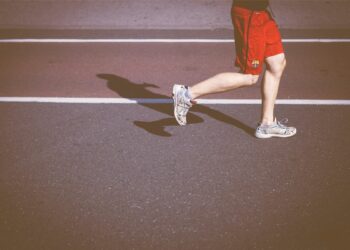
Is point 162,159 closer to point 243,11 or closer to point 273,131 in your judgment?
point 273,131

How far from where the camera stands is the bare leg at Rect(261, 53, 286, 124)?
13.7ft

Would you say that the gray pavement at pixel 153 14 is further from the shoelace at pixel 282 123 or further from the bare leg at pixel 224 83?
the bare leg at pixel 224 83

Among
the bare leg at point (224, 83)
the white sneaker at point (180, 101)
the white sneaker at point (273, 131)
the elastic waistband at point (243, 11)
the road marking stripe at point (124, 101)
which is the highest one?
the elastic waistband at point (243, 11)

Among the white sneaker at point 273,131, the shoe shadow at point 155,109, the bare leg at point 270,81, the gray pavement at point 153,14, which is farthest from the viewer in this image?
the gray pavement at point 153,14

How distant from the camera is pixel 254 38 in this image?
13.0 ft

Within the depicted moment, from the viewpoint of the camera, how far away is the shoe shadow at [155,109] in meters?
4.70

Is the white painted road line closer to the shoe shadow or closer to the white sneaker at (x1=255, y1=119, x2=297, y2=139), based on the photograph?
the shoe shadow

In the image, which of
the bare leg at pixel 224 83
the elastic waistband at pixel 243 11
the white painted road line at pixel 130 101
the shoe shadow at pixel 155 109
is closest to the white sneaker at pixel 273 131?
the shoe shadow at pixel 155 109

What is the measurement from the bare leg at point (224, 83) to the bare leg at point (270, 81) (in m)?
0.12

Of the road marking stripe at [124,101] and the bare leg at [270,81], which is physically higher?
the bare leg at [270,81]

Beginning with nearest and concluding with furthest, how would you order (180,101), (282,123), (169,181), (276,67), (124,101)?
1. (169,181)
2. (276,67)
3. (180,101)
4. (282,123)
5. (124,101)

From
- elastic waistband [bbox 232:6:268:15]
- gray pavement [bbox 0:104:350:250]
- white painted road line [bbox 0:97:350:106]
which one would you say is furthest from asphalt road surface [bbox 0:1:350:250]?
elastic waistband [bbox 232:6:268:15]

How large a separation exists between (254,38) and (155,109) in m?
1.69

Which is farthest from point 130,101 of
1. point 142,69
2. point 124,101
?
point 142,69
